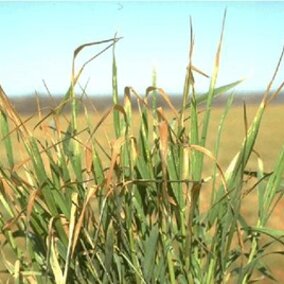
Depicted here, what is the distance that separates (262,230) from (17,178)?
0.45 metres

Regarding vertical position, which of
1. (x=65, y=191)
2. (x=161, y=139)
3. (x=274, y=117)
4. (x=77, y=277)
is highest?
(x=161, y=139)

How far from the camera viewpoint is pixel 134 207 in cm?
137

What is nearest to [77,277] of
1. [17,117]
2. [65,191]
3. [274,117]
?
[65,191]

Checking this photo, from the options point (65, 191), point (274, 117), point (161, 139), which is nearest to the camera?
point (161, 139)

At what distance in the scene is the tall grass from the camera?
1289mm

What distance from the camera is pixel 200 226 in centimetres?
139

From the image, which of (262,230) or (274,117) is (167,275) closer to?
(262,230)

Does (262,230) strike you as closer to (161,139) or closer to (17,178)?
(161,139)

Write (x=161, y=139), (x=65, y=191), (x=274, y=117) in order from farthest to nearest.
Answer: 1. (x=274, y=117)
2. (x=65, y=191)
3. (x=161, y=139)

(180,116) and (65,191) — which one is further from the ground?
(180,116)

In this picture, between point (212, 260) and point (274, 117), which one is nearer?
point (212, 260)

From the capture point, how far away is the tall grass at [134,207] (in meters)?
1.29

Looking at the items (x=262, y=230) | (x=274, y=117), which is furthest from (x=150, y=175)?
(x=274, y=117)

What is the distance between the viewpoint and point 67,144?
1438 millimetres
